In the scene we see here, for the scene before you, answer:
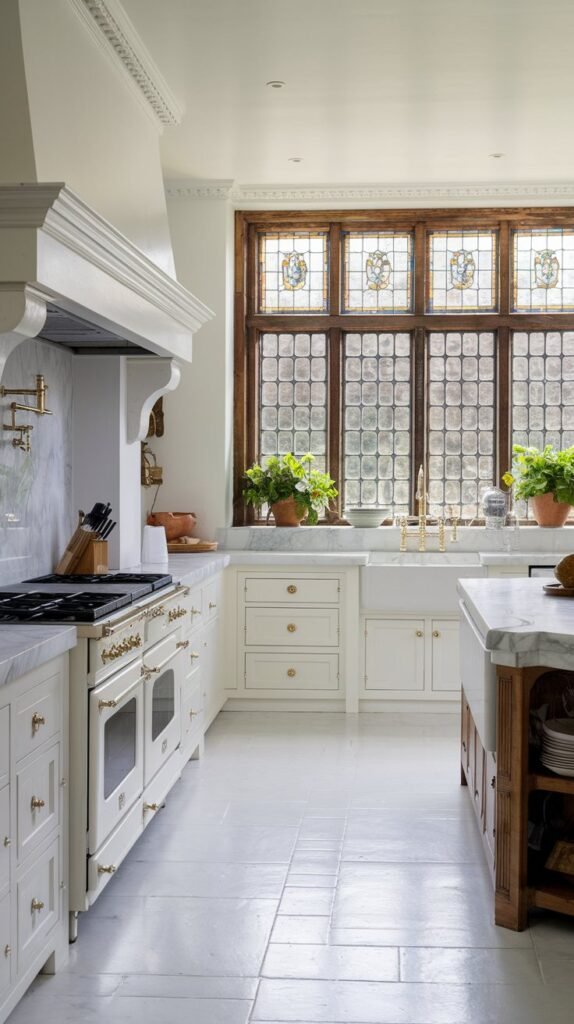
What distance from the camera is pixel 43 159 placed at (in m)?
3.07

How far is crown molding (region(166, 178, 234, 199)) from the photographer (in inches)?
254

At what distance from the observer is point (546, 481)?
6438mm

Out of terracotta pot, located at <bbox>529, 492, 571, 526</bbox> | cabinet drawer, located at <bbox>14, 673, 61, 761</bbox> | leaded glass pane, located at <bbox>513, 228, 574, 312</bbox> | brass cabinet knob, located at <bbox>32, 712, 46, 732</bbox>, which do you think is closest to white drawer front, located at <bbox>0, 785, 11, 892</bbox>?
cabinet drawer, located at <bbox>14, 673, 61, 761</bbox>

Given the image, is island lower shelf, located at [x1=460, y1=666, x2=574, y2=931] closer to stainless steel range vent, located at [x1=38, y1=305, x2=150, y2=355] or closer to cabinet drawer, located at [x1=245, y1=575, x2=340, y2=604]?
stainless steel range vent, located at [x1=38, y1=305, x2=150, y2=355]

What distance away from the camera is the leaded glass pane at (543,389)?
689cm

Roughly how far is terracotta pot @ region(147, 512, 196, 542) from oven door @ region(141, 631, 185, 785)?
6.10 feet

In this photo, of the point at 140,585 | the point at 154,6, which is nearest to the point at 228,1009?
the point at 140,585

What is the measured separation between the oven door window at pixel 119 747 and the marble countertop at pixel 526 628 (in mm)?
1155

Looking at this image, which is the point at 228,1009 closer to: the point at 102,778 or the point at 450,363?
the point at 102,778

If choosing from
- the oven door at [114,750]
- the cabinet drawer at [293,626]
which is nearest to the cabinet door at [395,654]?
the cabinet drawer at [293,626]

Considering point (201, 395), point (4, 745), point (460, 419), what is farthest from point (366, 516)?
point (4, 745)

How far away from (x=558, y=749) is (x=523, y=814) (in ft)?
0.71

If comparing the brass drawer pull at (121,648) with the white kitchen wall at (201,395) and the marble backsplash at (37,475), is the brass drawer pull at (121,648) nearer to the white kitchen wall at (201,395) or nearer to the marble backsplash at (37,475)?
the marble backsplash at (37,475)

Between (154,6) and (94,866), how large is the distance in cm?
299
